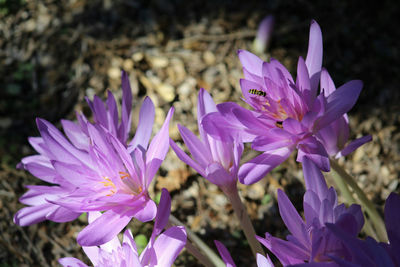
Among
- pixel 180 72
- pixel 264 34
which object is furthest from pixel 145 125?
pixel 264 34

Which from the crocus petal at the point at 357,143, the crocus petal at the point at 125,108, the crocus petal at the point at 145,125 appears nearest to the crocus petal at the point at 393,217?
the crocus petal at the point at 357,143

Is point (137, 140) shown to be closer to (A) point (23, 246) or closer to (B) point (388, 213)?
(B) point (388, 213)

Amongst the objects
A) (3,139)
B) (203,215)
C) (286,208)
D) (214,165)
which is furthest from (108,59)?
(286,208)

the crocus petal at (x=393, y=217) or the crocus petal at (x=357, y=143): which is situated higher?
the crocus petal at (x=357, y=143)

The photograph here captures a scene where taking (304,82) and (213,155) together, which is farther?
(213,155)

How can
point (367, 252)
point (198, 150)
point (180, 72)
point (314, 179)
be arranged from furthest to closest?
point (180, 72) < point (198, 150) < point (314, 179) < point (367, 252)

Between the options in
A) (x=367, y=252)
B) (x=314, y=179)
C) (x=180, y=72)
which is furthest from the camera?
(x=180, y=72)

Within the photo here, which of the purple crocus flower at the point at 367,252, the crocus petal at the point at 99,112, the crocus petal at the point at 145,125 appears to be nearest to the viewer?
the purple crocus flower at the point at 367,252

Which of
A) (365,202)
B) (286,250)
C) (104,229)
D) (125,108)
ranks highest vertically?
(125,108)

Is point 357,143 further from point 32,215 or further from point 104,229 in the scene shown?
point 32,215

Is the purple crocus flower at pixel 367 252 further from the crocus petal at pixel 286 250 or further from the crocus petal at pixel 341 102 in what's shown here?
the crocus petal at pixel 341 102
